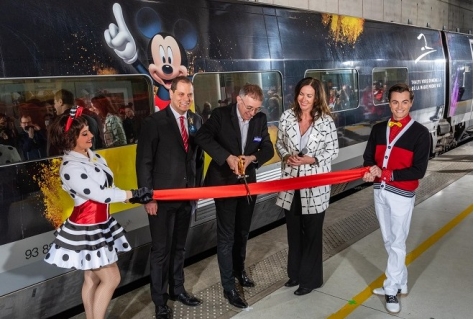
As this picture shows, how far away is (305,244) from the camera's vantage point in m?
3.70

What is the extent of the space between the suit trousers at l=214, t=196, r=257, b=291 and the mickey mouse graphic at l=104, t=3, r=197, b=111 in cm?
109

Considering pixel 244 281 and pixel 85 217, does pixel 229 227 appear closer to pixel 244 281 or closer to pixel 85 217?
pixel 244 281

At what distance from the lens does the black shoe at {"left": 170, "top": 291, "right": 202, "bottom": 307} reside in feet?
11.8

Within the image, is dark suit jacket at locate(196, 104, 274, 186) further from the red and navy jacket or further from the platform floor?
the platform floor

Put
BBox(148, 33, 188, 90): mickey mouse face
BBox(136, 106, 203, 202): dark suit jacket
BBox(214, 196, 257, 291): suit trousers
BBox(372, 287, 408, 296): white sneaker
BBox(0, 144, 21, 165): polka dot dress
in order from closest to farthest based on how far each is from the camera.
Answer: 1. BBox(0, 144, 21, 165): polka dot dress
2. BBox(136, 106, 203, 202): dark suit jacket
3. BBox(214, 196, 257, 291): suit trousers
4. BBox(372, 287, 408, 296): white sneaker
5. BBox(148, 33, 188, 90): mickey mouse face

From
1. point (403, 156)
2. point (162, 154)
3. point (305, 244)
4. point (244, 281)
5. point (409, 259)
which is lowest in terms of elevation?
point (409, 259)

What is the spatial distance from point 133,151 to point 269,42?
7.11 ft

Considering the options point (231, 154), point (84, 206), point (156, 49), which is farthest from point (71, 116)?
point (156, 49)

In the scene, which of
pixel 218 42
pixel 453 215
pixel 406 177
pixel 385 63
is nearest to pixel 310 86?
pixel 406 177

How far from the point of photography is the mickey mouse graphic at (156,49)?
11.7 ft

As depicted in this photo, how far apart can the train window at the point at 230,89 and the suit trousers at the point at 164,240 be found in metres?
1.24

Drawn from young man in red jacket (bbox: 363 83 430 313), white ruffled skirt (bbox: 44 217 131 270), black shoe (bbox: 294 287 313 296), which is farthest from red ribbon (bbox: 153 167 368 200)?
black shoe (bbox: 294 287 313 296)

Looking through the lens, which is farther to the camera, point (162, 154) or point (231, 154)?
point (231, 154)

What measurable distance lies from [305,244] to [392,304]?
804 mm
